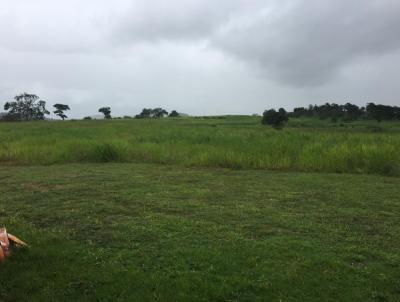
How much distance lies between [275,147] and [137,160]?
4.58 metres

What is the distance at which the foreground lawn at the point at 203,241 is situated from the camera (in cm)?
405

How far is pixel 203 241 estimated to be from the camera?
534cm

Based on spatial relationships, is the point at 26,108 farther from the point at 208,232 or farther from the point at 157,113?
the point at 208,232

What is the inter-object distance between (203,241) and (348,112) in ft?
118

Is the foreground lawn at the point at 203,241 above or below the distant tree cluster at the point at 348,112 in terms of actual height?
below

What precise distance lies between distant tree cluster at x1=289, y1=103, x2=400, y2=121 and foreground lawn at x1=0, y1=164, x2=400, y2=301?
27.0m

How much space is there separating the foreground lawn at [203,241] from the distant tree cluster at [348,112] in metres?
27.0

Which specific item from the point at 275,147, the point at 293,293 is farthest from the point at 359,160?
the point at 293,293

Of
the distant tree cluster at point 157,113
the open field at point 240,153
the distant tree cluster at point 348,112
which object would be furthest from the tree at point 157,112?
the open field at point 240,153

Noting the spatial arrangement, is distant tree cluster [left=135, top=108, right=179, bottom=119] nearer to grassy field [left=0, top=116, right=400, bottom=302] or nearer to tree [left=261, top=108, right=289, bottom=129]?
tree [left=261, top=108, right=289, bottom=129]

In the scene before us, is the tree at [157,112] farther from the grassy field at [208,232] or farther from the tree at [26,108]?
the grassy field at [208,232]

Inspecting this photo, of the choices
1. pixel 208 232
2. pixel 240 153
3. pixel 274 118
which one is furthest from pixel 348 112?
pixel 208 232

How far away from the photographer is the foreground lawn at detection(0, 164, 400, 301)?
4.05m

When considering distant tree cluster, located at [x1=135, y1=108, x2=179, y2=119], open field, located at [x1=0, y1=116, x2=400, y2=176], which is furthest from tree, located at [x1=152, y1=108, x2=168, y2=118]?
open field, located at [x1=0, y1=116, x2=400, y2=176]
